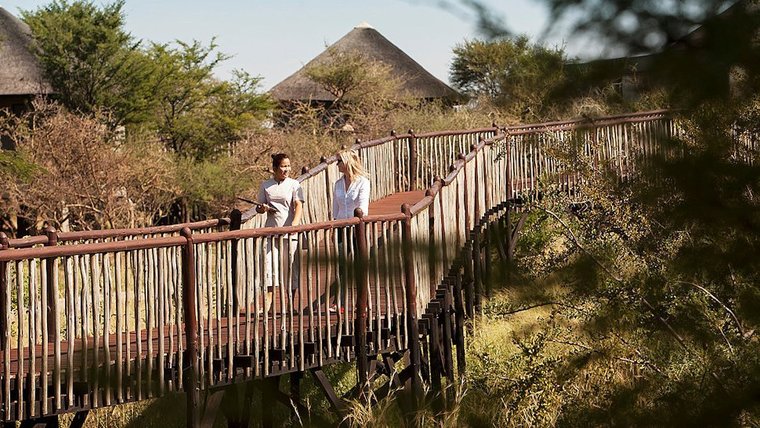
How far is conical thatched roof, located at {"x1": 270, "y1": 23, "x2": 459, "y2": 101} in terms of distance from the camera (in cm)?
4975

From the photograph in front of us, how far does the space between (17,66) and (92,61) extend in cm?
413

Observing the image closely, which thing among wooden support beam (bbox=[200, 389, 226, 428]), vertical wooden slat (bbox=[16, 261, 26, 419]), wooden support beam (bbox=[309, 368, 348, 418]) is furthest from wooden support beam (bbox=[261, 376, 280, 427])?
vertical wooden slat (bbox=[16, 261, 26, 419])

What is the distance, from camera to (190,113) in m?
41.2

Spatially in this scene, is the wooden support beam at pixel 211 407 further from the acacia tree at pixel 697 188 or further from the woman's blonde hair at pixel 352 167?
the acacia tree at pixel 697 188

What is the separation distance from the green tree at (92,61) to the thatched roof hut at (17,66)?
0.71 meters

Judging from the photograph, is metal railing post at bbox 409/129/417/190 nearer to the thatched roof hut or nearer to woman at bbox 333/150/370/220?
woman at bbox 333/150/370/220

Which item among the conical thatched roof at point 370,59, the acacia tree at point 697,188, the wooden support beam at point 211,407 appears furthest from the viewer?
the conical thatched roof at point 370,59

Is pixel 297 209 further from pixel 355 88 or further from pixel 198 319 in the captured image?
pixel 355 88

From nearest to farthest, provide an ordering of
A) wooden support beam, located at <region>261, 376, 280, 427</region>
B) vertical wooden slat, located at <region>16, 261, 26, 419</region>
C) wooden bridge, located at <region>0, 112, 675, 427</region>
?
vertical wooden slat, located at <region>16, 261, 26, 419</region>, wooden bridge, located at <region>0, 112, 675, 427</region>, wooden support beam, located at <region>261, 376, 280, 427</region>

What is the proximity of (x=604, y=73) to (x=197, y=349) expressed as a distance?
715 cm

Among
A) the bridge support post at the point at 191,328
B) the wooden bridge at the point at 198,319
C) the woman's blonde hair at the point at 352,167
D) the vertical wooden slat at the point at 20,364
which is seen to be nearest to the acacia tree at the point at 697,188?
the wooden bridge at the point at 198,319

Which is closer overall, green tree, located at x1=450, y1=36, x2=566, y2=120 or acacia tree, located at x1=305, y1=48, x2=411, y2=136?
green tree, located at x1=450, y1=36, x2=566, y2=120

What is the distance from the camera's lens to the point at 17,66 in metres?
41.3

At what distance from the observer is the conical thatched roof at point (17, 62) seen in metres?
39.2
